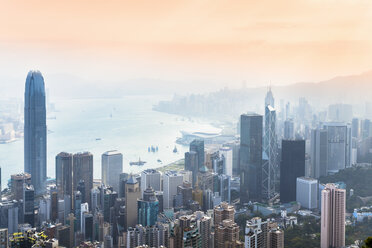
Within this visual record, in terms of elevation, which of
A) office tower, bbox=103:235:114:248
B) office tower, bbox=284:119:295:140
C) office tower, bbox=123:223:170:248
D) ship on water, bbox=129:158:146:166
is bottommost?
office tower, bbox=103:235:114:248

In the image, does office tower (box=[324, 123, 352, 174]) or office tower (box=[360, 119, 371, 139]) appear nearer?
office tower (box=[324, 123, 352, 174])

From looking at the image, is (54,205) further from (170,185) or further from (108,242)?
(170,185)

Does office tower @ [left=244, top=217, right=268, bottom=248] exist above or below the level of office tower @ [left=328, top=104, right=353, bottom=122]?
below

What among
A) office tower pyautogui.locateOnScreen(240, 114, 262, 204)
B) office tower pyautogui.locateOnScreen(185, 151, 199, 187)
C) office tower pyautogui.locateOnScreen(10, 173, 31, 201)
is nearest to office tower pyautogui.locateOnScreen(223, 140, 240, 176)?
office tower pyautogui.locateOnScreen(240, 114, 262, 204)

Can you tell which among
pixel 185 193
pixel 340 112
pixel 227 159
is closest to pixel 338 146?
pixel 340 112

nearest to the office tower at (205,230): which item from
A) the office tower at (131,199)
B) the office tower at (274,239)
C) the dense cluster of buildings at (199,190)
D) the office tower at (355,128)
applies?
the dense cluster of buildings at (199,190)

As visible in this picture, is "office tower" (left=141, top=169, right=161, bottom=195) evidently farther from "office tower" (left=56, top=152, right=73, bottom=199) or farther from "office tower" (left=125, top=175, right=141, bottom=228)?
"office tower" (left=56, top=152, right=73, bottom=199)

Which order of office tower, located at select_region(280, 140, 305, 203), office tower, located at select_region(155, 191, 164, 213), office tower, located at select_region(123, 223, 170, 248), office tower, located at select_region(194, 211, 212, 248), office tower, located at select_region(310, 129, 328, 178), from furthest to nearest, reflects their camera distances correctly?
1. office tower, located at select_region(310, 129, 328, 178)
2. office tower, located at select_region(280, 140, 305, 203)
3. office tower, located at select_region(155, 191, 164, 213)
4. office tower, located at select_region(123, 223, 170, 248)
5. office tower, located at select_region(194, 211, 212, 248)

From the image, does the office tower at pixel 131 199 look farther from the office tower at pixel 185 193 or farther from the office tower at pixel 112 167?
the office tower at pixel 112 167
